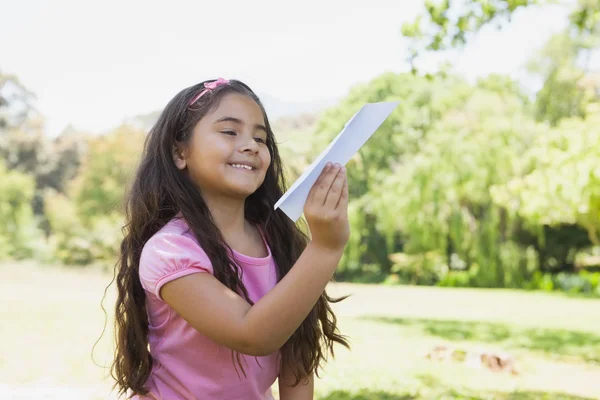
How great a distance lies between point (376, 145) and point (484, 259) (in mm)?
5060

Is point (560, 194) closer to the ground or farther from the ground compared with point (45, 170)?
farther from the ground

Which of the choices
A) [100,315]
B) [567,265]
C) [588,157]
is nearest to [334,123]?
[567,265]

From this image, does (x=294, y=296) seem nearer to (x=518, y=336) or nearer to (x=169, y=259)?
(x=169, y=259)

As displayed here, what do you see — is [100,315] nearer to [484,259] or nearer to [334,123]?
[484,259]

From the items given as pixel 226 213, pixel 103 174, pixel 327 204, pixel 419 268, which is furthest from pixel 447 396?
pixel 103 174

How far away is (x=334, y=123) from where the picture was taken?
21359 mm

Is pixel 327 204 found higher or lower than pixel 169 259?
higher

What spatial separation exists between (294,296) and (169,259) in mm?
262

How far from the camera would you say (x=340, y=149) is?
1.27 meters

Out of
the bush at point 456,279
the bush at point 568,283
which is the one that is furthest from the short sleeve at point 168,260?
the bush at point 456,279

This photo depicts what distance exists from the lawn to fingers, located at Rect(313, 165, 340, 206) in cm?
236

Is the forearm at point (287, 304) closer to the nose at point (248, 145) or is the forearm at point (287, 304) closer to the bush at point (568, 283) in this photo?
the nose at point (248, 145)

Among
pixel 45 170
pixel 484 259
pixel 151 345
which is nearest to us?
pixel 151 345

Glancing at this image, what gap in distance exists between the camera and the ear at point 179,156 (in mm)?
1563
